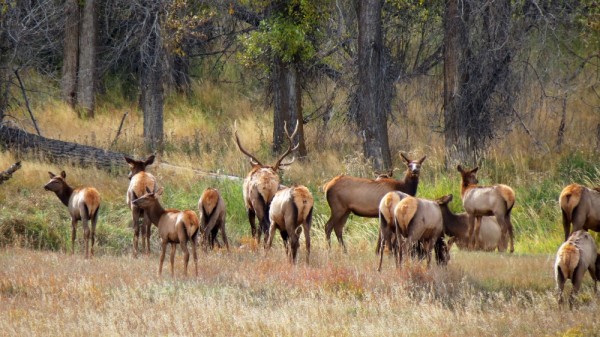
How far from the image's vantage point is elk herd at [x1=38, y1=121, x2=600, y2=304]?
13781 mm

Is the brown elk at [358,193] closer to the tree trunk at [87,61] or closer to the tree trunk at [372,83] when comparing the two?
the tree trunk at [372,83]

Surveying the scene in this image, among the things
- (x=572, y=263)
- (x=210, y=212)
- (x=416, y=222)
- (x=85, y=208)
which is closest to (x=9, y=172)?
(x=85, y=208)

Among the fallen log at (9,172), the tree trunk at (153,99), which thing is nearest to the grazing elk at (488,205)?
the fallen log at (9,172)

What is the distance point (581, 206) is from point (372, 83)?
8.24 m

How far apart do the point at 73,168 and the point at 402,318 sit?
12268 millimetres

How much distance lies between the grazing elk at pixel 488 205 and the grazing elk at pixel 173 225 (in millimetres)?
4590

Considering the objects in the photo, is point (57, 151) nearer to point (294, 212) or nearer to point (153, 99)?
point (153, 99)

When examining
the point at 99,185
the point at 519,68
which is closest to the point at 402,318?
the point at 99,185

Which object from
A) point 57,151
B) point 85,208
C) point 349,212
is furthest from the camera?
point 57,151

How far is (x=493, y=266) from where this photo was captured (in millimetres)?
14516

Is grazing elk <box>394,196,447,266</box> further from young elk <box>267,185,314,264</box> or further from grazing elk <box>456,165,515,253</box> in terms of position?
grazing elk <box>456,165,515,253</box>

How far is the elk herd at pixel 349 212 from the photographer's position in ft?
45.2

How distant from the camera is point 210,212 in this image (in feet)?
52.2

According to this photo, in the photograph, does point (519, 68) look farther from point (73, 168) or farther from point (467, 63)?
point (73, 168)
